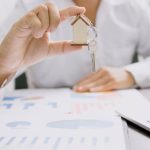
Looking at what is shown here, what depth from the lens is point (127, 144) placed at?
1.32ft

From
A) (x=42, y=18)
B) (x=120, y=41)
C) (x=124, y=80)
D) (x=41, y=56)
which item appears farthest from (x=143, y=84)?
(x=42, y=18)

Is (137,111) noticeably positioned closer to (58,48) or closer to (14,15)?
(58,48)

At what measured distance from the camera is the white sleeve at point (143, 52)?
34.8 inches

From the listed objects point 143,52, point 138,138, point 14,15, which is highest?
point 14,15

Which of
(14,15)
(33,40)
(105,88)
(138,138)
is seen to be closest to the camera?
(138,138)

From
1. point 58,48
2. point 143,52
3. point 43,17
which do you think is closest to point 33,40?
point 58,48

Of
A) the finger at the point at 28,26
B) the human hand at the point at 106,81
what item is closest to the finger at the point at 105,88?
the human hand at the point at 106,81

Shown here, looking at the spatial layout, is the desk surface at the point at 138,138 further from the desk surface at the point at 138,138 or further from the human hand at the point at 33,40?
the human hand at the point at 33,40

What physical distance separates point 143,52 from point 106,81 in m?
0.29

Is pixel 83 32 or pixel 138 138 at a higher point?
pixel 83 32

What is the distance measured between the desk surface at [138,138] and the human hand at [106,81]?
30 cm

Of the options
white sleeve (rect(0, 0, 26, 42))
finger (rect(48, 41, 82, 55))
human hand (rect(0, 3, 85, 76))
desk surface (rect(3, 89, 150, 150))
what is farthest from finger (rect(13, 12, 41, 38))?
white sleeve (rect(0, 0, 26, 42))

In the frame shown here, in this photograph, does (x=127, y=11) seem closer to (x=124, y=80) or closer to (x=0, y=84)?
(x=124, y=80)

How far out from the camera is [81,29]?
0.48 metres
